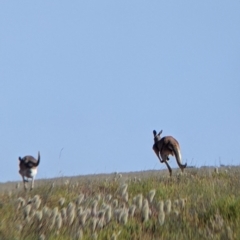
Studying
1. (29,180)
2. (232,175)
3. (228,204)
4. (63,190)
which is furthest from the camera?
(29,180)

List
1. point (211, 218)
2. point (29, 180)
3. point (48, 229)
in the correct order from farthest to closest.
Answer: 1. point (29, 180)
2. point (211, 218)
3. point (48, 229)

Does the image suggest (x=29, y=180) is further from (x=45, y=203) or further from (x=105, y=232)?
(x=105, y=232)

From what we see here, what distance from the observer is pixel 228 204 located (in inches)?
484

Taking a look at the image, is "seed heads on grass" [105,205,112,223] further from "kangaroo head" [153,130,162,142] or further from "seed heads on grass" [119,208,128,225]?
"kangaroo head" [153,130,162,142]

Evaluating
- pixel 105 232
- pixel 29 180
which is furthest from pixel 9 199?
pixel 29 180

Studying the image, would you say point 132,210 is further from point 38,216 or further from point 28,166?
point 28,166

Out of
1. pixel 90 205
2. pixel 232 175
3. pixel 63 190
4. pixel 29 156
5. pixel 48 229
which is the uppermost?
pixel 29 156

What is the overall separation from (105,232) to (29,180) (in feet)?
33.2

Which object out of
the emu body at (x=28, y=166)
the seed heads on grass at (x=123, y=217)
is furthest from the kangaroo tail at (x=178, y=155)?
the seed heads on grass at (x=123, y=217)

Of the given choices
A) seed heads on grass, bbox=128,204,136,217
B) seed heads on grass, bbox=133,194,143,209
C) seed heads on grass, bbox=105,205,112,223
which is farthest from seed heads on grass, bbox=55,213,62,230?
seed heads on grass, bbox=133,194,143,209

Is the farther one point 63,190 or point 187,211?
point 63,190

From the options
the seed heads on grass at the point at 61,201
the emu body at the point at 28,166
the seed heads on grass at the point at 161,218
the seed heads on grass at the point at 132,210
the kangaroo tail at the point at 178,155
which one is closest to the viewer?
the seed heads on grass at the point at 161,218

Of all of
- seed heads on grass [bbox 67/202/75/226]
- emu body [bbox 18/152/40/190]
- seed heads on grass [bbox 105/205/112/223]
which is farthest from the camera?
emu body [bbox 18/152/40/190]

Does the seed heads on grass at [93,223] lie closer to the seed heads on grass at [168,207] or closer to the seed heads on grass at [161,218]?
the seed heads on grass at [161,218]
